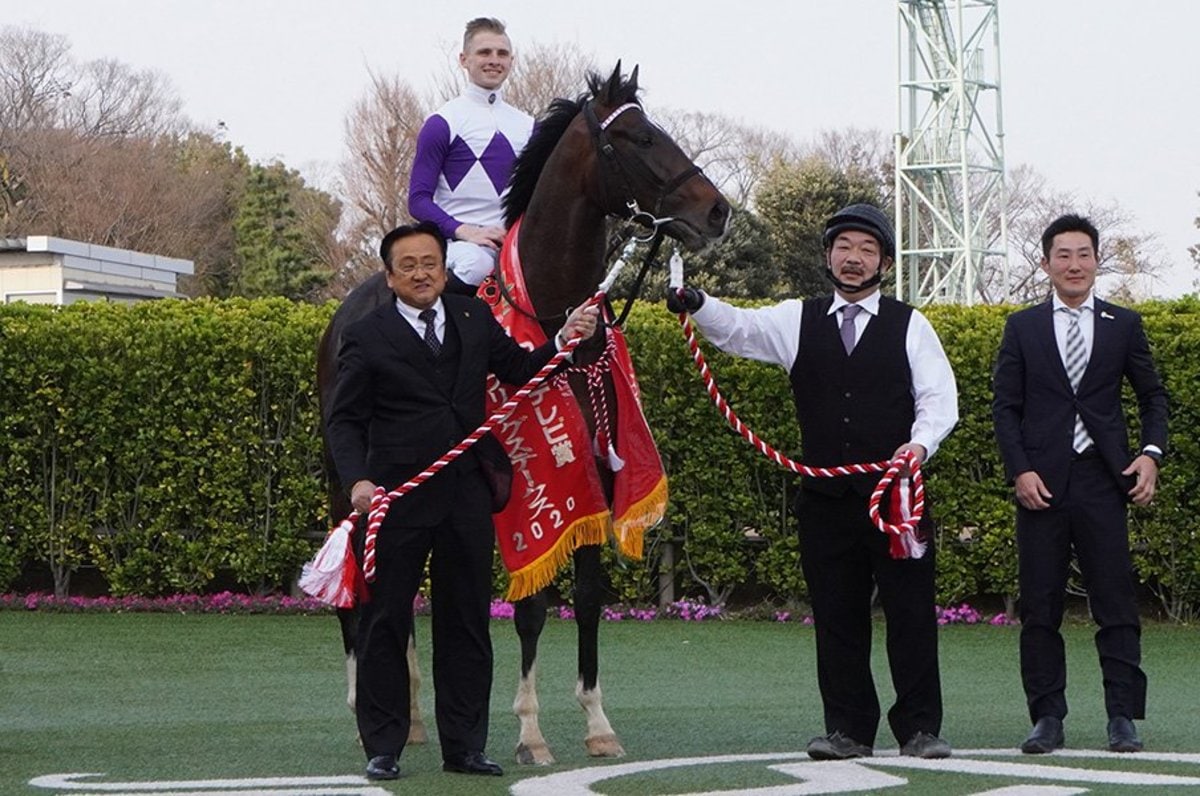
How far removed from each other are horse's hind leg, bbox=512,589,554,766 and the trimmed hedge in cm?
484

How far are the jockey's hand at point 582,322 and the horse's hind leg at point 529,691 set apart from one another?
98 centimetres

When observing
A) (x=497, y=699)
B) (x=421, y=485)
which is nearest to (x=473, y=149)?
(x=421, y=485)

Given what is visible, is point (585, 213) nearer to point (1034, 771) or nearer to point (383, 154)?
point (1034, 771)

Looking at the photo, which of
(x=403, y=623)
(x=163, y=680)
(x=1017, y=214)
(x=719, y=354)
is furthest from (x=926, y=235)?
(x=403, y=623)

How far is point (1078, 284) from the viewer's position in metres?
5.98

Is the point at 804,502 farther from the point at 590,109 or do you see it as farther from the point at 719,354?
the point at 719,354

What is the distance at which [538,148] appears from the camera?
6207mm

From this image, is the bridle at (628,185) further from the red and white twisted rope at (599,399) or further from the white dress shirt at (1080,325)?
the white dress shirt at (1080,325)

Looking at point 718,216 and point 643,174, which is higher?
point 643,174

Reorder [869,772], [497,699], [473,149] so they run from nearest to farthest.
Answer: [869,772] < [473,149] < [497,699]

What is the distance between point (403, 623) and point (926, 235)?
116 ft

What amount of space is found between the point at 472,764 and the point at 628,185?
1.95 meters

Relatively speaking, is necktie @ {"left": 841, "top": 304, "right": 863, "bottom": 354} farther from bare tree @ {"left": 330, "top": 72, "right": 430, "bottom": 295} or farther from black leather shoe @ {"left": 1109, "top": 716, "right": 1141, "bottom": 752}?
bare tree @ {"left": 330, "top": 72, "right": 430, "bottom": 295}

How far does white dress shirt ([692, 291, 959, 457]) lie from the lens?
5.40 meters
